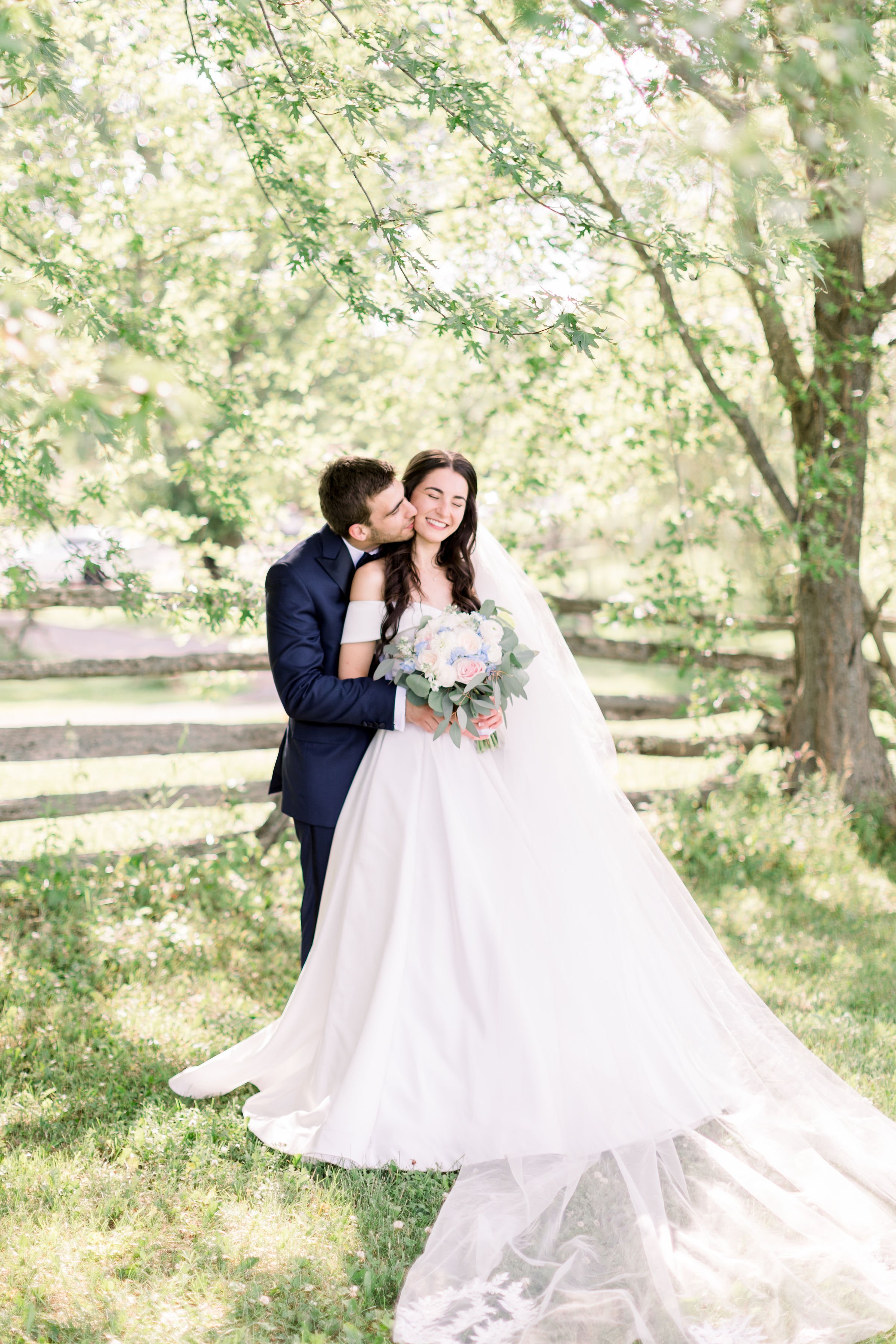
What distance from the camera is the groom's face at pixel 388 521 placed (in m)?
3.87

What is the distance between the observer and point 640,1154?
10.9 feet

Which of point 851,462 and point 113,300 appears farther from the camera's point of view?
point 851,462

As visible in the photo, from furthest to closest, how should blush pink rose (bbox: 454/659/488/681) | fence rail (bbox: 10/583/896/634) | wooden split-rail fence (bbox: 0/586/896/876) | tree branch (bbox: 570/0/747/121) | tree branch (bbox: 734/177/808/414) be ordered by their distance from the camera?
1. tree branch (bbox: 734/177/808/414)
2. wooden split-rail fence (bbox: 0/586/896/876)
3. fence rail (bbox: 10/583/896/634)
4. blush pink rose (bbox: 454/659/488/681)
5. tree branch (bbox: 570/0/747/121)

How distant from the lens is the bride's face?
3982 millimetres

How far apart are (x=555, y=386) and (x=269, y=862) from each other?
3671 millimetres

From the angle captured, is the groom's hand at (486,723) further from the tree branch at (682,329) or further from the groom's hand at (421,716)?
the tree branch at (682,329)

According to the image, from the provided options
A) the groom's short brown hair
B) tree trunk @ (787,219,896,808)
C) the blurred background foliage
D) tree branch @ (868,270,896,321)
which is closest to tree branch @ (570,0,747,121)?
the blurred background foliage

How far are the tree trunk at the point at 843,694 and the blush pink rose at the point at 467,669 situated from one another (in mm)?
4245

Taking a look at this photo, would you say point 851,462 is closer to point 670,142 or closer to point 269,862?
point 670,142

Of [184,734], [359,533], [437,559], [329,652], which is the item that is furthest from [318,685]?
[184,734]

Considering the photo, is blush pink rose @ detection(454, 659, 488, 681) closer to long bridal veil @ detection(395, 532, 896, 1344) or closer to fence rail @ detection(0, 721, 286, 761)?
long bridal veil @ detection(395, 532, 896, 1344)

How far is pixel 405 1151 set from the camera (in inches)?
137

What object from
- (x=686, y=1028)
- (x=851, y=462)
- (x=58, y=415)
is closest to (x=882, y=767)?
(x=851, y=462)

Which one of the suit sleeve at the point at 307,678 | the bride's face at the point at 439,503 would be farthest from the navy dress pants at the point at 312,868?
the bride's face at the point at 439,503
